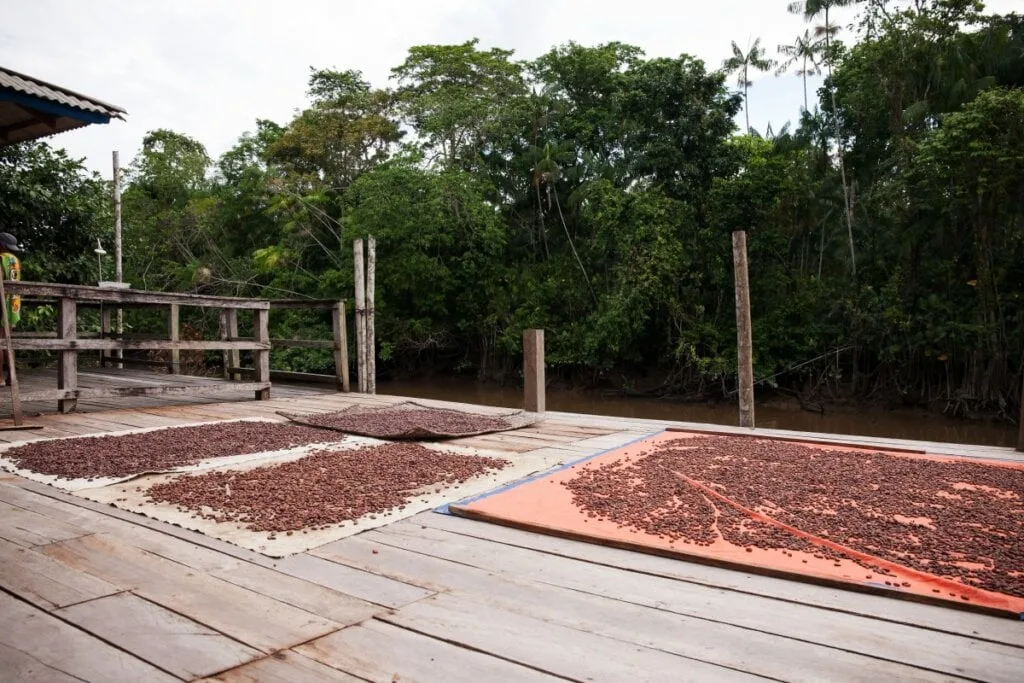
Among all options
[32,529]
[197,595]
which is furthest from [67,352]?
[197,595]

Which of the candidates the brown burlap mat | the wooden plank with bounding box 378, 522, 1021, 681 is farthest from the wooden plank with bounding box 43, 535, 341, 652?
the brown burlap mat

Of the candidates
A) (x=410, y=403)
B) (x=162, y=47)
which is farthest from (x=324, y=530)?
(x=162, y=47)

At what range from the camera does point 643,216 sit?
39.5 feet

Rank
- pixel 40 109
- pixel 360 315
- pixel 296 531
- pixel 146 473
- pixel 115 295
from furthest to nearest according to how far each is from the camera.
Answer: pixel 360 315 → pixel 115 295 → pixel 40 109 → pixel 146 473 → pixel 296 531

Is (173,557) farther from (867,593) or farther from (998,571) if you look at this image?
(998,571)

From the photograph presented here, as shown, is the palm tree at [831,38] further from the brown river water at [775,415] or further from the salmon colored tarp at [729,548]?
the salmon colored tarp at [729,548]

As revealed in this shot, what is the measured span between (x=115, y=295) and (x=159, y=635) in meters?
4.29

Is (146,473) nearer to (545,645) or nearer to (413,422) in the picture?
(413,422)

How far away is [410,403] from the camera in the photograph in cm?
536

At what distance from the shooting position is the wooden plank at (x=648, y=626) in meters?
1.28

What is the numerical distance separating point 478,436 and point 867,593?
2572mm

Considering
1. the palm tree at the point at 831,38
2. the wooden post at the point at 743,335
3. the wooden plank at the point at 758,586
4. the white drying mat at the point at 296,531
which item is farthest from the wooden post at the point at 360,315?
the palm tree at the point at 831,38

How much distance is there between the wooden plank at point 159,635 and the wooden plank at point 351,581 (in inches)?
13.3

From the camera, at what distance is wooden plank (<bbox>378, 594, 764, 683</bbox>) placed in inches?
50.1
